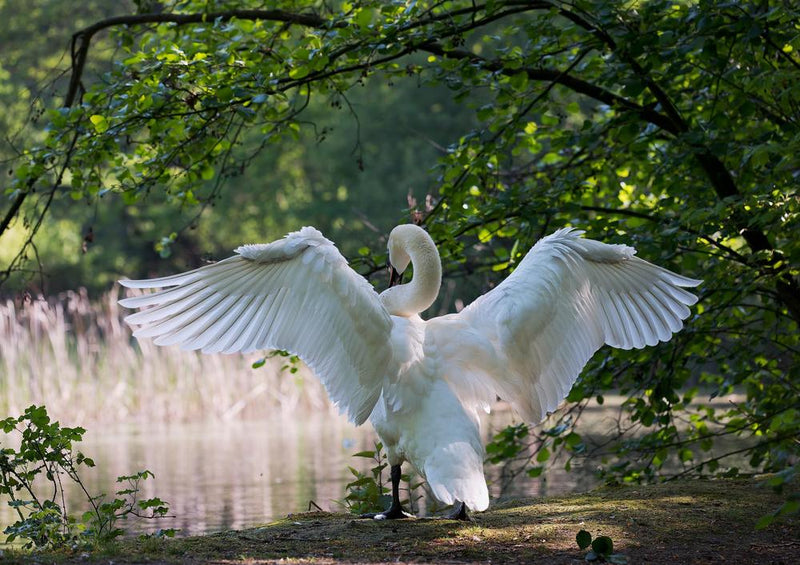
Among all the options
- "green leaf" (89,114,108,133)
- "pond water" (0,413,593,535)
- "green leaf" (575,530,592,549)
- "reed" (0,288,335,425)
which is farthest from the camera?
"reed" (0,288,335,425)

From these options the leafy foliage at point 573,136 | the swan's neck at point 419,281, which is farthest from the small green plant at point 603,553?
the swan's neck at point 419,281

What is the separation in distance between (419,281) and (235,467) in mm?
5300

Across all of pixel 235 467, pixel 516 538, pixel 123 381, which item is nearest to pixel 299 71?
pixel 516 538

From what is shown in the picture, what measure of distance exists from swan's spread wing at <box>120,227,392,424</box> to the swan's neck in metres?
0.56

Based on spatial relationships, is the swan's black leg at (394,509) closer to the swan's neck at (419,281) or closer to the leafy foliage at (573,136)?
the swan's neck at (419,281)

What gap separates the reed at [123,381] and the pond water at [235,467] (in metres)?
0.25

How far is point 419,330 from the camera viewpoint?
192 inches

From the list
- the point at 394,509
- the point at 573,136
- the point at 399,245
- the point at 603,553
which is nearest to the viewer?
the point at 603,553

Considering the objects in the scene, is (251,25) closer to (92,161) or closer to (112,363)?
(92,161)

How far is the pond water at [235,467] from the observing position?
24.0 ft

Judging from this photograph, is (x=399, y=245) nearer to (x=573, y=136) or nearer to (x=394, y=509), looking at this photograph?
(x=394, y=509)

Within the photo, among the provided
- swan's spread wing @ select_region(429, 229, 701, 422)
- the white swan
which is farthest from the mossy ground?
swan's spread wing @ select_region(429, 229, 701, 422)

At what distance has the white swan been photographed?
4.50 meters

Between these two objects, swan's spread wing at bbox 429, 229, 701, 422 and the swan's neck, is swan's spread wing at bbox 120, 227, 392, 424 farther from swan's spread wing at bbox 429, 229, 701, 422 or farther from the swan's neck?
the swan's neck
